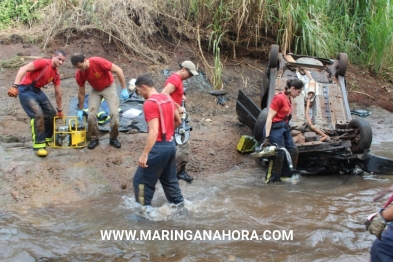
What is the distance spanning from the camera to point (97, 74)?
→ 6.45 m

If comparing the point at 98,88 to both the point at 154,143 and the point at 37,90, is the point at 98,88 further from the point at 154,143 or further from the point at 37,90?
the point at 154,143

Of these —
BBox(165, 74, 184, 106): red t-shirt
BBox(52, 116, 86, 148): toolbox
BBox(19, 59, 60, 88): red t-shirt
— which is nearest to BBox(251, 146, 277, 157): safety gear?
BBox(165, 74, 184, 106): red t-shirt

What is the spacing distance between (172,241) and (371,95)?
8.19 meters

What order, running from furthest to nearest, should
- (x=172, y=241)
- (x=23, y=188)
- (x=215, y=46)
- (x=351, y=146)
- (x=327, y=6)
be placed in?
(x=327, y=6)
(x=215, y=46)
(x=351, y=146)
(x=23, y=188)
(x=172, y=241)

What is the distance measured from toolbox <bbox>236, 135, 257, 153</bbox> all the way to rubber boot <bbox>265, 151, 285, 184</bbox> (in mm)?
1106

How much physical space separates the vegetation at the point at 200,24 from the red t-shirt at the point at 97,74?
12.3 feet

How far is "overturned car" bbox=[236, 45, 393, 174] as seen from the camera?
6.68 metres

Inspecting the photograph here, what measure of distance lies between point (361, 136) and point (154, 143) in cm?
378

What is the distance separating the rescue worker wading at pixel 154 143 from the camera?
4574mm

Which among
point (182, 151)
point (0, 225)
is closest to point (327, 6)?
point (182, 151)

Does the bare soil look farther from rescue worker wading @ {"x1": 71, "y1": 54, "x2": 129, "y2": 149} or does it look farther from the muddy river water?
the muddy river water

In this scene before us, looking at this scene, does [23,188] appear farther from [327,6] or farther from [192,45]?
[327,6]

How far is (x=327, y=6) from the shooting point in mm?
11812

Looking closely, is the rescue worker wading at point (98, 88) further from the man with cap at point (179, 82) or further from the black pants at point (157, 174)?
the black pants at point (157, 174)
